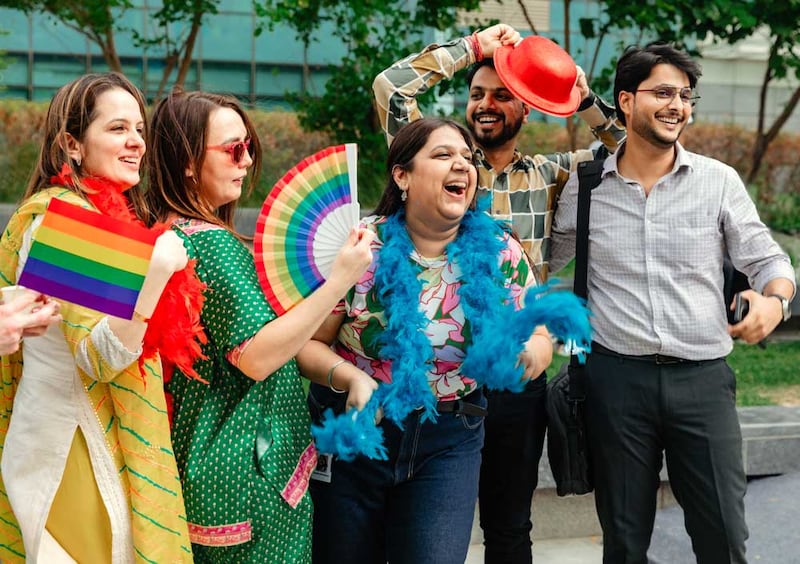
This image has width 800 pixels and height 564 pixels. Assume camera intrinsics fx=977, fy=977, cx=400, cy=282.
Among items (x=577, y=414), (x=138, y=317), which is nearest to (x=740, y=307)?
(x=577, y=414)

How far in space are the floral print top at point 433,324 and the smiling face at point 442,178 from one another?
135 mm

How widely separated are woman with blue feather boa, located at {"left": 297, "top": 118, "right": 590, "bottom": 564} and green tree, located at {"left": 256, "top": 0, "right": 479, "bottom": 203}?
4.77 m

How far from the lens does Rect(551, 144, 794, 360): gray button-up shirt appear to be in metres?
3.04

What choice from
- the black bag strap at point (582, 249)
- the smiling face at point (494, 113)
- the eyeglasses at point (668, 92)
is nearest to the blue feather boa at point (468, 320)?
the black bag strap at point (582, 249)

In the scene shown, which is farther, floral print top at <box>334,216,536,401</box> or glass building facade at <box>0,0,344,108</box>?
glass building facade at <box>0,0,344,108</box>

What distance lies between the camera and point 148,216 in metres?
2.30

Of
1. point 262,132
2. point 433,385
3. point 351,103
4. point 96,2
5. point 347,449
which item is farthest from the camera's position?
point 262,132

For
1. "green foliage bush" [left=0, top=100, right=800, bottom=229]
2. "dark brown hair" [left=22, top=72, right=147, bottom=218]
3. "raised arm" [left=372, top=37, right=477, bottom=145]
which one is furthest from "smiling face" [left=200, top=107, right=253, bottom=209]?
"green foliage bush" [left=0, top=100, right=800, bottom=229]

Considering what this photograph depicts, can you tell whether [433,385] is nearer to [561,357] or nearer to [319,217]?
[319,217]

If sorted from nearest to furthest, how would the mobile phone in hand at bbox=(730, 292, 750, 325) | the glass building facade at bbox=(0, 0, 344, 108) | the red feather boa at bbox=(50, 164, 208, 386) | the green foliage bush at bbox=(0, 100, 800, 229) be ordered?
the red feather boa at bbox=(50, 164, 208, 386), the mobile phone in hand at bbox=(730, 292, 750, 325), the green foliage bush at bbox=(0, 100, 800, 229), the glass building facade at bbox=(0, 0, 344, 108)

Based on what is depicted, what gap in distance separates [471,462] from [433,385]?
243 mm

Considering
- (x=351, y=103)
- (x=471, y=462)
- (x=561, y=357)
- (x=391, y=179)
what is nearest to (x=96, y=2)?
(x=351, y=103)

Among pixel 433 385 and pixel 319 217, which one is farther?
pixel 433 385

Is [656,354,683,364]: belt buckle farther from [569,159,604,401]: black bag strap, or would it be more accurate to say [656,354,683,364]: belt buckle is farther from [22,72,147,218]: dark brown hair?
[22,72,147,218]: dark brown hair
